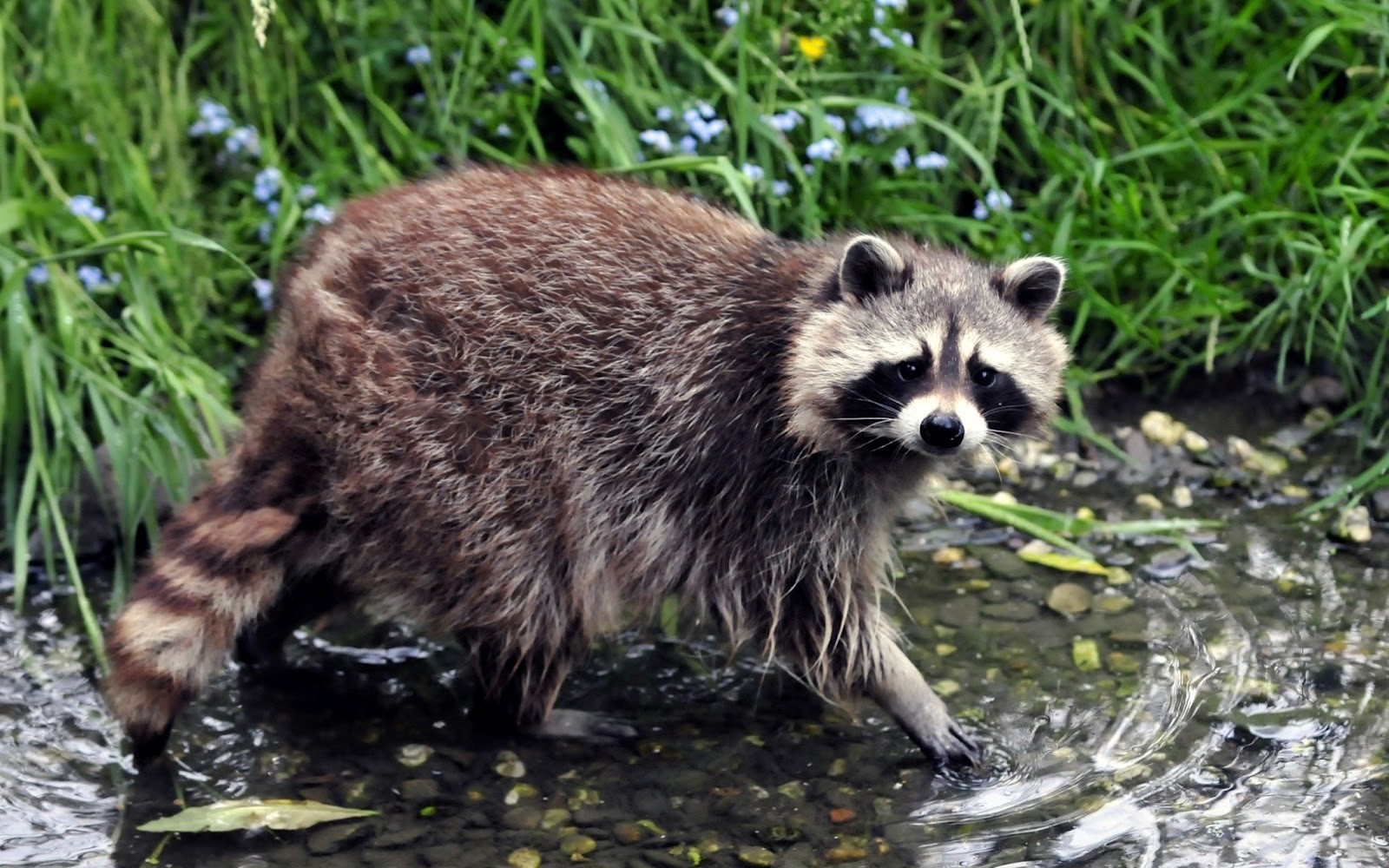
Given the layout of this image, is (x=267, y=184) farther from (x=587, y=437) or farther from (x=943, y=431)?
(x=943, y=431)

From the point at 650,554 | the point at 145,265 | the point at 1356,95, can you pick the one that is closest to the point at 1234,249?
the point at 1356,95

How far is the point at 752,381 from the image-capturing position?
126 inches

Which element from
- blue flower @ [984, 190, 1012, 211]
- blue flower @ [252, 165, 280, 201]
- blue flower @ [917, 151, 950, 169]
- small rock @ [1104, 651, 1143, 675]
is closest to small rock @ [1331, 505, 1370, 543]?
small rock @ [1104, 651, 1143, 675]

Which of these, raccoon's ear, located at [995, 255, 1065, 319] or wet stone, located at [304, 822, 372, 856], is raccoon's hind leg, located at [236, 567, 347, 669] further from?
raccoon's ear, located at [995, 255, 1065, 319]

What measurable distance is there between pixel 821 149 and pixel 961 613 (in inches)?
50.5

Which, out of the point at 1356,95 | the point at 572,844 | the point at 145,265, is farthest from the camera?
the point at 1356,95

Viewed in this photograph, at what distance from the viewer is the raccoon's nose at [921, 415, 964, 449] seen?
295cm

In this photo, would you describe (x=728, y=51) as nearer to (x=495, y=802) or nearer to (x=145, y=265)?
(x=145, y=265)

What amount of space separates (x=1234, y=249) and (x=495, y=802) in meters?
2.59

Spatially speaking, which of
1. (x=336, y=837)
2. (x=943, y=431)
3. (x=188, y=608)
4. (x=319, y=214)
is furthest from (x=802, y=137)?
(x=336, y=837)

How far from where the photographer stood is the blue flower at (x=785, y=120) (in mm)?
4215

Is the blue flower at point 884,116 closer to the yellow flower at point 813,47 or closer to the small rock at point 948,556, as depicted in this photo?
the yellow flower at point 813,47

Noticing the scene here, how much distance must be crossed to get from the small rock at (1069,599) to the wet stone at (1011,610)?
46 millimetres

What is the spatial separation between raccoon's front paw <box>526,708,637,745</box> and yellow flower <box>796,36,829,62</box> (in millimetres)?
1947
